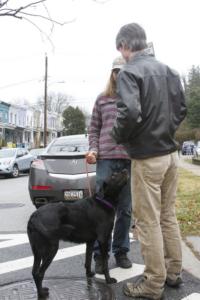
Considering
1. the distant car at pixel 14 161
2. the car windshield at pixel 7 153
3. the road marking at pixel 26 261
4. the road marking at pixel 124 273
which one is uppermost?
the car windshield at pixel 7 153

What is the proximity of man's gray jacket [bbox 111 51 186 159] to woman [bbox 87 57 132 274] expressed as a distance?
77 centimetres

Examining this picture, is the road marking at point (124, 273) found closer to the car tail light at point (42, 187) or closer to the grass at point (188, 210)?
the grass at point (188, 210)

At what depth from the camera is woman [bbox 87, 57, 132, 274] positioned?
528 cm

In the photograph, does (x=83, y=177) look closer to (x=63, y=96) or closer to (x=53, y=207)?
(x=53, y=207)

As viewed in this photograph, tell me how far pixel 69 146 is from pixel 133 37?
5817mm

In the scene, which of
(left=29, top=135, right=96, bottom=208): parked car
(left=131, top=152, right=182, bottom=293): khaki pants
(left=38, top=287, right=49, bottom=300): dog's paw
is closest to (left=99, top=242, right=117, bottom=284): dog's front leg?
(left=131, top=152, right=182, bottom=293): khaki pants

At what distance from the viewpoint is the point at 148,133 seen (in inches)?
172

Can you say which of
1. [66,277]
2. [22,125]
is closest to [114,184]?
[66,277]

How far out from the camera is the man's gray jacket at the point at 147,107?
4242mm

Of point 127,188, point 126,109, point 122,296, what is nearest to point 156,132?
point 126,109

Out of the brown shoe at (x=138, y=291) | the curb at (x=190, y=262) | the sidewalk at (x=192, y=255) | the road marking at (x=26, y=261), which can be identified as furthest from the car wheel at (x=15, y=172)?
the brown shoe at (x=138, y=291)

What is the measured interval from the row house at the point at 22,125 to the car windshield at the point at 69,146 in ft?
156

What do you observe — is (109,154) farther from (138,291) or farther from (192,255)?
(192,255)

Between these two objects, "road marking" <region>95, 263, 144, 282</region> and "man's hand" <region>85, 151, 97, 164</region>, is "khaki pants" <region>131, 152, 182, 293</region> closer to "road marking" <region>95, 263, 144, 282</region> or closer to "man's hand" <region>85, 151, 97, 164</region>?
"road marking" <region>95, 263, 144, 282</region>
